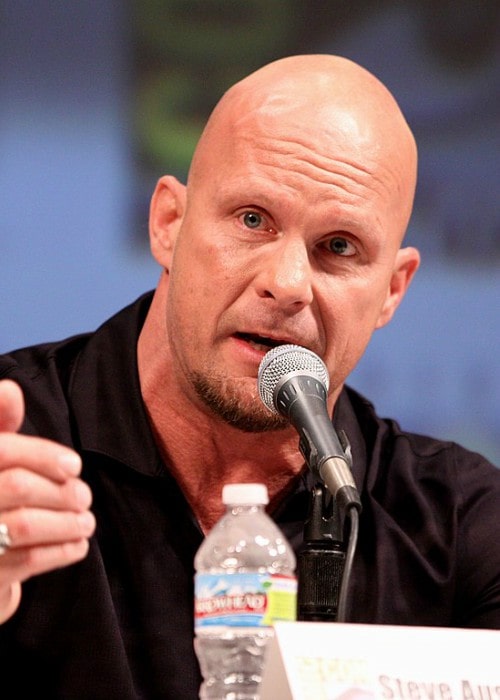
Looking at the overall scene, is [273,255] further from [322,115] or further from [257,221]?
[322,115]

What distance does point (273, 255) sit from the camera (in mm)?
2008

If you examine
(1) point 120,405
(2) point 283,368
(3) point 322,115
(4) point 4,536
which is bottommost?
(4) point 4,536

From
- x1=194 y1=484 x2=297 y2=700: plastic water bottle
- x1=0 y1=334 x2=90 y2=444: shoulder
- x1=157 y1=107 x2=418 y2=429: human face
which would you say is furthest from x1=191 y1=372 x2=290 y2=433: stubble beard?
x1=194 y1=484 x2=297 y2=700: plastic water bottle

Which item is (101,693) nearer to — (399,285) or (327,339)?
(327,339)

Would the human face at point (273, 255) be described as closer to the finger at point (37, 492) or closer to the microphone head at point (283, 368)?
the microphone head at point (283, 368)

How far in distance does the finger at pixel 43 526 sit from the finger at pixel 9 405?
10 centimetres

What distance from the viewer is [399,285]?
2451 millimetres

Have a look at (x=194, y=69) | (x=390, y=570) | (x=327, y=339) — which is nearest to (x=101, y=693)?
(x=390, y=570)

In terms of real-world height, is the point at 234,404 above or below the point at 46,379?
below

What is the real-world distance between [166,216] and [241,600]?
1.20 m

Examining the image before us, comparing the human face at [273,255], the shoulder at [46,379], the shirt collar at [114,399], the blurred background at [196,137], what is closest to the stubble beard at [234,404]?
the human face at [273,255]

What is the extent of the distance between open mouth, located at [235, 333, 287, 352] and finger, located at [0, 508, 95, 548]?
0.78m

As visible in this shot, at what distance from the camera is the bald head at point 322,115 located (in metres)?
2.12

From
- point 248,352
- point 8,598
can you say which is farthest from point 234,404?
point 8,598
